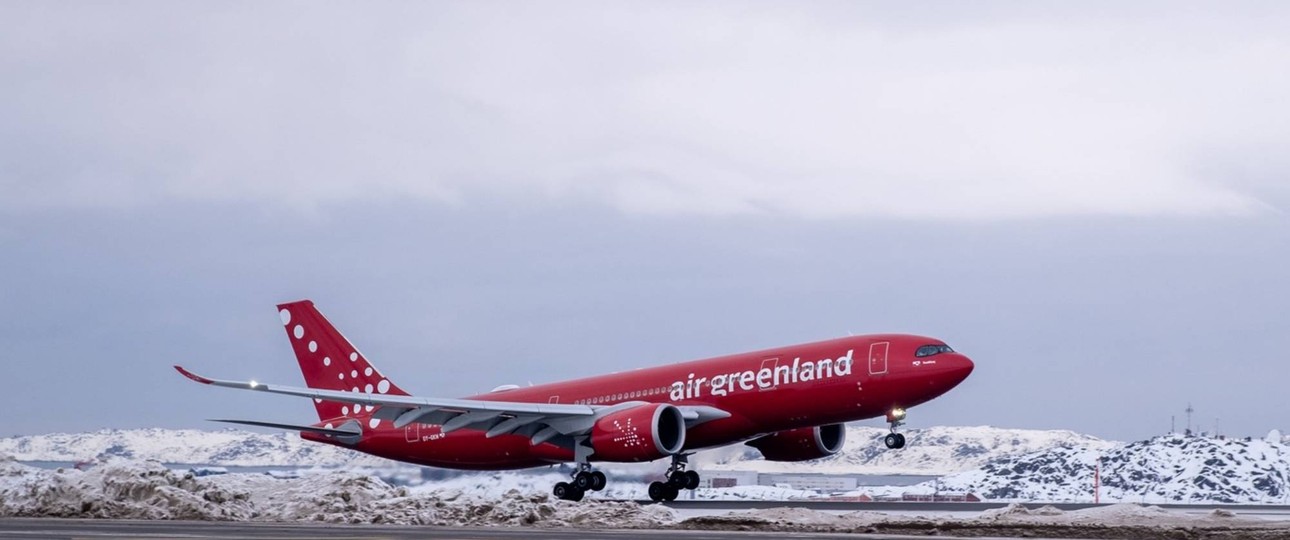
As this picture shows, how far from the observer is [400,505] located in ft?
117

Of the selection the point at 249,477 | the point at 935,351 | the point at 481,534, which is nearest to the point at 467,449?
the point at 249,477

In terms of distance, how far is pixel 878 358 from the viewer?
44.7m

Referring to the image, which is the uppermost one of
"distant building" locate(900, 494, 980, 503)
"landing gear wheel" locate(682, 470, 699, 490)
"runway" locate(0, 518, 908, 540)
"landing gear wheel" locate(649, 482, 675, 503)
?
"distant building" locate(900, 494, 980, 503)

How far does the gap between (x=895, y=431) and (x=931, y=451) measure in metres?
36.9

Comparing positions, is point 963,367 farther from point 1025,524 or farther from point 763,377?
point 1025,524

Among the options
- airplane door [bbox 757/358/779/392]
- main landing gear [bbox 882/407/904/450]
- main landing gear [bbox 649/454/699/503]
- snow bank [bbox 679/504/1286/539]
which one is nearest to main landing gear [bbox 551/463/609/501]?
main landing gear [bbox 649/454/699/503]

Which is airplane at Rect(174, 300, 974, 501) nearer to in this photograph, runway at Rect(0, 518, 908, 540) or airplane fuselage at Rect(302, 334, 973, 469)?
airplane fuselage at Rect(302, 334, 973, 469)

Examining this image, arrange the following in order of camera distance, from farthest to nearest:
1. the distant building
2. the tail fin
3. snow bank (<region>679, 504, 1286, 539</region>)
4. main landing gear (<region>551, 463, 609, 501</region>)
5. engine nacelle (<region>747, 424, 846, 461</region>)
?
the distant building → the tail fin → engine nacelle (<region>747, 424, 846, 461</region>) → main landing gear (<region>551, 463, 609, 501</region>) → snow bank (<region>679, 504, 1286, 539</region>)

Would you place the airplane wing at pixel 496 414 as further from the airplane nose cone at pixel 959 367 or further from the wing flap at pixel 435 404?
the airplane nose cone at pixel 959 367

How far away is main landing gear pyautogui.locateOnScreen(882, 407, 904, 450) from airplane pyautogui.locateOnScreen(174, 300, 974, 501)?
44 mm

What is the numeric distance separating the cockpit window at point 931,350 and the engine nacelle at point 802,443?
7.44 m

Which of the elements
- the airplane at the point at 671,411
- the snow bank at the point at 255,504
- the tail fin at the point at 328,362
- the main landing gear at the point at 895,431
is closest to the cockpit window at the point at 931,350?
the airplane at the point at 671,411

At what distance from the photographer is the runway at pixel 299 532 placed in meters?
25.1

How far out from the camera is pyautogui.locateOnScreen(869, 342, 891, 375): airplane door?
4453cm
